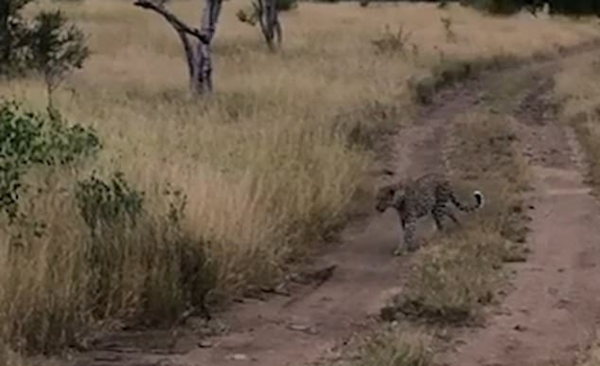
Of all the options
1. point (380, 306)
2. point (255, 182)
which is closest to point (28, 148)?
point (255, 182)

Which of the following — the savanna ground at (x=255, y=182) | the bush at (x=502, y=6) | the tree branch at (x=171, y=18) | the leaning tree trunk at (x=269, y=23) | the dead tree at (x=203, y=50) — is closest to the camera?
the savanna ground at (x=255, y=182)

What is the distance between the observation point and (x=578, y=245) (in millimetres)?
10406

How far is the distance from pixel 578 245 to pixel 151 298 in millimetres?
3889

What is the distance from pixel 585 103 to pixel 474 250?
37.4 feet

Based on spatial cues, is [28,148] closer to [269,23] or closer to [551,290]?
[551,290]

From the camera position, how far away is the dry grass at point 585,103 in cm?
1531

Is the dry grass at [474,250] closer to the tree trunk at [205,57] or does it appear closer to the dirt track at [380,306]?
the dirt track at [380,306]

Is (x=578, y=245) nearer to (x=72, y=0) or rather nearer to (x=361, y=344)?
(x=361, y=344)

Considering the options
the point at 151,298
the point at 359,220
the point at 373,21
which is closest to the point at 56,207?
the point at 151,298

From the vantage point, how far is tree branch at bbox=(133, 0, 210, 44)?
1708cm

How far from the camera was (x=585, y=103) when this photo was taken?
811 inches

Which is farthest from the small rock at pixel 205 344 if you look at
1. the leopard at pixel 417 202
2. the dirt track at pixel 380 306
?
the leopard at pixel 417 202

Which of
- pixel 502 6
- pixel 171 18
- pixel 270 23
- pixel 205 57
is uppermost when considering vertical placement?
pixel 171 18

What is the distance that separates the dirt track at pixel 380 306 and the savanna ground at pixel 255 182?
0.09 metres
